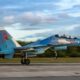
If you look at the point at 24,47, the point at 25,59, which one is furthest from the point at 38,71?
the point at 24,47

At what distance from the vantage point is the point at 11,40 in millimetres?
33312

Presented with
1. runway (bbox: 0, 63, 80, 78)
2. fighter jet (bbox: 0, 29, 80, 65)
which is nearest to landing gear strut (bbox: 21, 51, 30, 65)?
fighter jet (bbox: 0, 29, 80, 65)

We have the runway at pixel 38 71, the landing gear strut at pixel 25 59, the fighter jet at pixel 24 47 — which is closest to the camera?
the runway at pixel 38 71

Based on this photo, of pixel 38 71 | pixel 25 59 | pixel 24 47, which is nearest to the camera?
pixel 38 71

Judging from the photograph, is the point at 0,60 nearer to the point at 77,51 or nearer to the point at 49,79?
the point at 77,51

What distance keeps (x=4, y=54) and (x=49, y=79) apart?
1525 cm

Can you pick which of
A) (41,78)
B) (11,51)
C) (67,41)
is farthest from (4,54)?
(41,78)

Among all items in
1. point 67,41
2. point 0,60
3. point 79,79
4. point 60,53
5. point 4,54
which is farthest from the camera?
point 60,53

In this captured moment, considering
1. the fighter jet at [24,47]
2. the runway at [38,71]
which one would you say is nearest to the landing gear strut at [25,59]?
the fighter jet at [24,47]

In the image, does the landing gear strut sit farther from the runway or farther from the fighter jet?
the runway

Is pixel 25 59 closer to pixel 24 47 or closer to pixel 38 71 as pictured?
pixel 24 47

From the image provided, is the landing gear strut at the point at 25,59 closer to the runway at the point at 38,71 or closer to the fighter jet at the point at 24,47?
the fighter jet at the point at 24,47

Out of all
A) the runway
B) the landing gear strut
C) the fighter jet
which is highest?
the fighter jet

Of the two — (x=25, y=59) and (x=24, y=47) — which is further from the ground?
(x=24, y=47)
